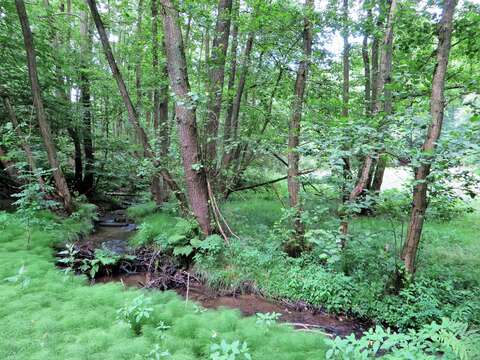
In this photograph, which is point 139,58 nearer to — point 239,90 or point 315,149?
point 239,90

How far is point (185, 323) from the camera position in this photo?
10.8 ft

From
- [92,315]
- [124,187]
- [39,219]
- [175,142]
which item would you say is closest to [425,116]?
[92,315]

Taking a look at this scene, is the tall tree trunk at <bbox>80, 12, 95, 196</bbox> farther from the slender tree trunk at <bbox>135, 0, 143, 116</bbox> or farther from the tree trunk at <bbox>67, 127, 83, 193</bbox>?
the slender tree trunk at <bbox>135, 0, 143, 116</bbox>

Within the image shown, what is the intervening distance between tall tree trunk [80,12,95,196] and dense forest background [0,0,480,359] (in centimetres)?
14

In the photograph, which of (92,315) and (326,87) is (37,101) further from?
(326,87)

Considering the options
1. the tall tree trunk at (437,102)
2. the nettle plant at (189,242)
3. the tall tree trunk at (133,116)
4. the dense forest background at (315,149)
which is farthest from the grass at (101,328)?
the tall tree trunk at (133,116)

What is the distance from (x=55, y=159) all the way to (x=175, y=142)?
3077mm

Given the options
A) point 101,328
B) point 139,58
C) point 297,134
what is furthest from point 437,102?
point 139,58

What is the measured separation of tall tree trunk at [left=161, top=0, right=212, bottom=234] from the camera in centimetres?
513

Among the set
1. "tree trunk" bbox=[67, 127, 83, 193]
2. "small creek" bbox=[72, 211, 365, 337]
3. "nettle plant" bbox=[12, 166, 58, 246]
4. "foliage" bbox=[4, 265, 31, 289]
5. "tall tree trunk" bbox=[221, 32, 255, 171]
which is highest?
"tall tree trunk" bbox=[221, 32, 255, 171]

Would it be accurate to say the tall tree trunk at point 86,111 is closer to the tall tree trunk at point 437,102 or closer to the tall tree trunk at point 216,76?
the tall tree trunk at point 216,76

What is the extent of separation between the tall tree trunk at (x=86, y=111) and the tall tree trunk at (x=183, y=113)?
5424 millimetres

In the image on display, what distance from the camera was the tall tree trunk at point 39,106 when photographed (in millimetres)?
6332

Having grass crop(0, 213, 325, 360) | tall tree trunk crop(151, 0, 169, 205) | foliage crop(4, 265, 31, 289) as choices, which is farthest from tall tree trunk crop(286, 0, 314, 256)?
foliage crop(4, 265, 31, 289)
